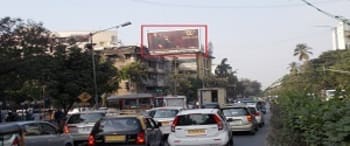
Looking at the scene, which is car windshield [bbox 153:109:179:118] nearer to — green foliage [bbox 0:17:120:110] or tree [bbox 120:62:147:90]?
green foliage [bbox 0:17:120:110]

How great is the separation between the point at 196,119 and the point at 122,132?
9.42 ft

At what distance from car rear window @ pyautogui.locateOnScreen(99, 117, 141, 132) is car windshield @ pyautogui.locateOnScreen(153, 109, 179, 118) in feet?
35.3

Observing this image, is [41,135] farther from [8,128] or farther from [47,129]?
[8,128]

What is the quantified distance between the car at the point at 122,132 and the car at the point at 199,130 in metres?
1.34

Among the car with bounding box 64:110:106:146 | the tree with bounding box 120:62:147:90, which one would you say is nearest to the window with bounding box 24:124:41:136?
the car with bounding box 64:110:106:146

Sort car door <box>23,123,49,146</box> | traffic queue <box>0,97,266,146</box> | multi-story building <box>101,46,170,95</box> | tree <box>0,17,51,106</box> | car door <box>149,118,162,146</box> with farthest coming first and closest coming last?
multi-story building <box>101,46,170,95</box> → tree <box>0,17,51,106</box> → car door <box>149,118,162,146</box> → traffic queue <box>0,97,266,146</box> → car door <box>23,123,49,146</box>

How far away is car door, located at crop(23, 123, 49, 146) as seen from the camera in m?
17.2

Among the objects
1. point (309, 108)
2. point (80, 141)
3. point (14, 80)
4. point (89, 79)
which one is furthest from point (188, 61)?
point (309, 108)

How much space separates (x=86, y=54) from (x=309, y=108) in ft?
149

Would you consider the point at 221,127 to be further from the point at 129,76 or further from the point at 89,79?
the point at 129,76

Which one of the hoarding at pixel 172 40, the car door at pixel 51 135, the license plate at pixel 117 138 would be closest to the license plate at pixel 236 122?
the license plate at pixel 117 138

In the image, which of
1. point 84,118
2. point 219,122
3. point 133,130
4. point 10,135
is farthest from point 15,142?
point 84,118

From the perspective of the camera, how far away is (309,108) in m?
10.7

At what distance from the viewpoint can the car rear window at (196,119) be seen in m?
20.7
